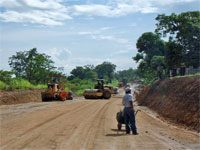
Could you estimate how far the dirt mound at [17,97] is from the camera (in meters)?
26.6

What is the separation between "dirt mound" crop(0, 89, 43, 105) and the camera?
87.2ft

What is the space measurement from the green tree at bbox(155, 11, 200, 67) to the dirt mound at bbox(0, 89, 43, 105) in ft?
55.8

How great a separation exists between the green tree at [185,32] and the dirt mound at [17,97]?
17.0 meters

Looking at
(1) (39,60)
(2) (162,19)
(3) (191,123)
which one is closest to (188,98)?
(3) (191,123)

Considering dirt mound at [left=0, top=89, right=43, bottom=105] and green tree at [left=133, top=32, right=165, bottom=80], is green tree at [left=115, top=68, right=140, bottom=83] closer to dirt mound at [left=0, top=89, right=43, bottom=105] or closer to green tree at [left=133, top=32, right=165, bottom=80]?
green tree at [left=133, top=32, right=165, bottom=80]

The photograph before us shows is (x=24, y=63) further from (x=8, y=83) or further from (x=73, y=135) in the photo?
(x=73, y=135)

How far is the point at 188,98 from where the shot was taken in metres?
18.3

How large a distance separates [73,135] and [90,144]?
5.14 ft

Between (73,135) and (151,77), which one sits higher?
(151,77)

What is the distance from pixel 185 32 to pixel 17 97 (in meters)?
19.4

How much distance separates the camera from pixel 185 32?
2998cm

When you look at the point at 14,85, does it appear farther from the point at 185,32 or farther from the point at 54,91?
the point at 185,32

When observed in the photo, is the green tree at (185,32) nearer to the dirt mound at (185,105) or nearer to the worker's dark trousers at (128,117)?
the dirt mound at (185,105)

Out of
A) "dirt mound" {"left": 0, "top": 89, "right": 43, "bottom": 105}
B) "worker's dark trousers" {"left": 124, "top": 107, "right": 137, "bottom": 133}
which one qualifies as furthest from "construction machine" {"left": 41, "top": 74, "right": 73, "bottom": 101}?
"worker's dark trousers" {"left": 124, "top": 107, "right": 137, "bottom": 133}
